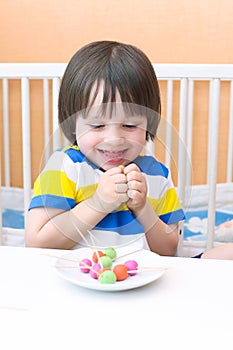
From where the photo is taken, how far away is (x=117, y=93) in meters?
0.68

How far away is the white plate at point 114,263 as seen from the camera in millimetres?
622

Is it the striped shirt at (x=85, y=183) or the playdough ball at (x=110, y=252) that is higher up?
the striped shirt at (x=85, y=183)

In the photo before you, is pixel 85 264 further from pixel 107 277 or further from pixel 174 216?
pixel 174 216

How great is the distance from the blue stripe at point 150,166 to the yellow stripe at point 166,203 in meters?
0.03

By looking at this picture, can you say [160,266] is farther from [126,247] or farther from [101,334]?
[101,334]

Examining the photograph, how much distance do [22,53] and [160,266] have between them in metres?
1.88

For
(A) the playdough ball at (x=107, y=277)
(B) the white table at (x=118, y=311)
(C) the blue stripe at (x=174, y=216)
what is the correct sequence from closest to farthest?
1. (B) the white table at (x=118, y=311)
2. (A) the playdough ball at (x=107, y=277)
3. (C) the blue stripe at (x=174, y=216)

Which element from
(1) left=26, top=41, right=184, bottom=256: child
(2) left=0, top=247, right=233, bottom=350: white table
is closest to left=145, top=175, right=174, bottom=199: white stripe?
(1) left=26, top=41, right=184, bottom=256: child

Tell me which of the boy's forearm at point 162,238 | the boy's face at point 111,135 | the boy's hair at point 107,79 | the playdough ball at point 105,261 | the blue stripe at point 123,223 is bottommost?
the boy's forearm at point 162,238

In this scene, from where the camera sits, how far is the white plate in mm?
622

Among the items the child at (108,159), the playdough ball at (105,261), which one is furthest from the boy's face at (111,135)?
the playdough ball at (105,261)

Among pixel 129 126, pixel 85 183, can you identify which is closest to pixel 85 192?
pixel 85 183

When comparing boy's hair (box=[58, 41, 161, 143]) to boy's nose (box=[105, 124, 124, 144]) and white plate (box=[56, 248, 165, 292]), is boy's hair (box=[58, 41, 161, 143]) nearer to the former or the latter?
boy's nose (box=[105, 124, 124, 144])

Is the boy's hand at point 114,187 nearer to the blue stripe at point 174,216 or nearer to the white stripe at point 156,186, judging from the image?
the white stripe at point 156,186
